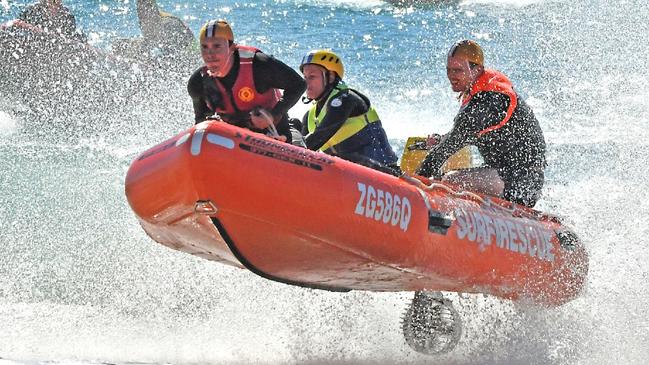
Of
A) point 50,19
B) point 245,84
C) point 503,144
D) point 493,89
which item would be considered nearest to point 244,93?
point 245,84

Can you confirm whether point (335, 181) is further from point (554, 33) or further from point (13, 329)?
point (554, 33)

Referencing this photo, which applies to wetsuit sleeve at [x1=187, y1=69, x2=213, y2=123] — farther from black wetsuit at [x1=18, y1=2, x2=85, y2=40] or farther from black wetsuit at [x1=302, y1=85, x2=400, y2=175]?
black wetsuit at [x1=18, y1=2, x2=85, y2=40]

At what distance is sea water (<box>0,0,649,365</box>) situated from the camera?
6.12 m

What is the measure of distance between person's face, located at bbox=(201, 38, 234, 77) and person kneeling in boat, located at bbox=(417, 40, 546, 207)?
5.27ft

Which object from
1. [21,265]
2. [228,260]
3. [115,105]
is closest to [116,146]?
[115,105]

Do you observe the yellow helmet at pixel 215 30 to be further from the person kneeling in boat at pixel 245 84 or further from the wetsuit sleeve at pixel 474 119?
the wetsuit sleeve at pixel 474 119

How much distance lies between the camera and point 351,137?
20.1 feet

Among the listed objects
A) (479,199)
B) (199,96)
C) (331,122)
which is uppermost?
(199,96)

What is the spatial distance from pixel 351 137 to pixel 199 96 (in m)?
1.05

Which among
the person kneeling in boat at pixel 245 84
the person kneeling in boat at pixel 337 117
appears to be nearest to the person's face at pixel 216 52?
the person kneeling in boat at pixel 245 84

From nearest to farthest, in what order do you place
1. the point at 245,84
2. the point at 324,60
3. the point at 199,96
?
1. the point at 245,84
2. the point at 199,96
3. the point at 324,60

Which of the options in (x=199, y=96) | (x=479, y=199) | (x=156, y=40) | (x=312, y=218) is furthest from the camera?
(x=156, y=40)

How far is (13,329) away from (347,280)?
2294mm

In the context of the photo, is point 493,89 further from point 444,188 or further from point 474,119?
point 444,188
